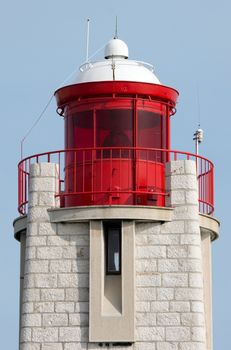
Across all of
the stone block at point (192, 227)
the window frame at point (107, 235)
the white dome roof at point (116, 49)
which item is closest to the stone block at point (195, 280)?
the stone block at point (192, 227)

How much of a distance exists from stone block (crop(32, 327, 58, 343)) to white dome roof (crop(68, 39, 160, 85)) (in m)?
3.69

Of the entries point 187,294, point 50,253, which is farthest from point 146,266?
point 50,253

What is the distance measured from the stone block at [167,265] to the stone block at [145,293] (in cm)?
32

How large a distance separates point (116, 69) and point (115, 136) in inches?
41.2

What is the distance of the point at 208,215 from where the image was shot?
21.3 m

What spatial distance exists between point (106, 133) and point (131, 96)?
2.15ft

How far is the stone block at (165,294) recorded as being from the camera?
20297 mm

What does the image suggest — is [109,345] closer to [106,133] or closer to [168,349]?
[168,349]

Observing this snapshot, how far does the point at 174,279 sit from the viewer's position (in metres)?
20.4

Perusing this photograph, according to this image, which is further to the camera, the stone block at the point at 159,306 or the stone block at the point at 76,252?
the stone block at the point at 76,252

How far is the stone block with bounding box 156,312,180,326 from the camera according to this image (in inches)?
795

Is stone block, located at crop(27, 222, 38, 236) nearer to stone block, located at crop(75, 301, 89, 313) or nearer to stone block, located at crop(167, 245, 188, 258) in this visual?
stone block, located at crop(75, 301, 89, 313)

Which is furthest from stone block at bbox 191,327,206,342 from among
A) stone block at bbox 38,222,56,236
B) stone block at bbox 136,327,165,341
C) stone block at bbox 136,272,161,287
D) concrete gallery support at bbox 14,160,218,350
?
stone block at bbox 38,222,56,236

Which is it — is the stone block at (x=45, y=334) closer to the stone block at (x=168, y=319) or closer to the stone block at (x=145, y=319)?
the stone block at (x=145, y=319)
